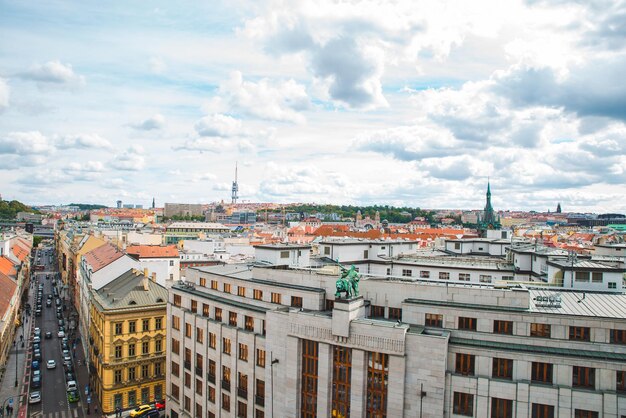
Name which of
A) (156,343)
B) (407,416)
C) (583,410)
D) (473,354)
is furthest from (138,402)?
(583,410)

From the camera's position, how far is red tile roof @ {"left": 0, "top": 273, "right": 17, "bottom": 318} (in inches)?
3305

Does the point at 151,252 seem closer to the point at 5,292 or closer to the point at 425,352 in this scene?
the point at 5,292

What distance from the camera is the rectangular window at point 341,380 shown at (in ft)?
142

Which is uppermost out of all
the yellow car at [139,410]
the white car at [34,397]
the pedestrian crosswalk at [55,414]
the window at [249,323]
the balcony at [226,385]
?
the window at [249,323]

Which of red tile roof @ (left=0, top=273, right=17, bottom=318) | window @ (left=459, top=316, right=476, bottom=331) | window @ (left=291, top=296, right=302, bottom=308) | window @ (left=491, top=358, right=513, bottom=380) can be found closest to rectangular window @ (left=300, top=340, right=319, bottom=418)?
window @ (left=291, top=296, right=302, bottom=308)

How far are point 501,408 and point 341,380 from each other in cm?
1316

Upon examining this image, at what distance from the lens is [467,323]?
140 feet

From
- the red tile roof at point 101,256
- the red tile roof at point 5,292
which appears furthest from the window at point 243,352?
A: the red tile roof at point 5,292

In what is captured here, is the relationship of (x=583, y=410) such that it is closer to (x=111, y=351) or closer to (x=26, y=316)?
(x=111, y=351)

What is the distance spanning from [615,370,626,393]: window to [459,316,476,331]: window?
10.6m

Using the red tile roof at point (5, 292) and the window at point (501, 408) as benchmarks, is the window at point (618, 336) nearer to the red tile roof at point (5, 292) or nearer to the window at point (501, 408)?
the window at point (501, 408)

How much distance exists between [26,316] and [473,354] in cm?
11572

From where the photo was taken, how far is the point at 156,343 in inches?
2990

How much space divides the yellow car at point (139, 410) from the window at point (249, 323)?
88.1 ft
